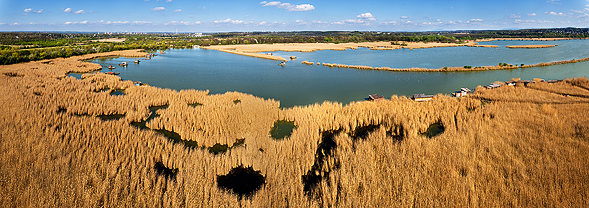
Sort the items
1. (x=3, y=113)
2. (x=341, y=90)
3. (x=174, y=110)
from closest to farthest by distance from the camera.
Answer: (x=3, y=113) < (x=174, y=110) < (x=341, y=90)

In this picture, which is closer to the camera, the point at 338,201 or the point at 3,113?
the point at 338,201

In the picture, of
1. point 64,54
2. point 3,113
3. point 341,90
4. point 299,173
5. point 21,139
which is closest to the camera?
point 299,173

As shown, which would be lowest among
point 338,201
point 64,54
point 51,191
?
point 338,201

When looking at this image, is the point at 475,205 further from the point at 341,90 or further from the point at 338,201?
the point at 341,90

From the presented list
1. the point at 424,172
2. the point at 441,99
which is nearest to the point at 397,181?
the point at 424,172

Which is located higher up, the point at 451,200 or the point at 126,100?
the point at 126,100

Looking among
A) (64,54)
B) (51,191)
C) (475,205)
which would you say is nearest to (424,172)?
(475,205)
